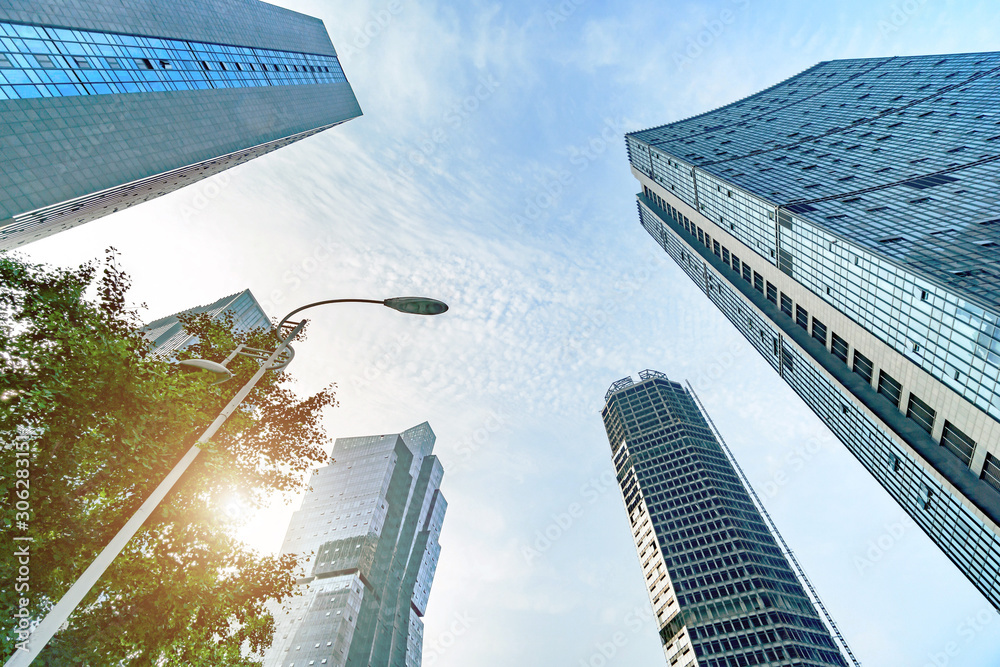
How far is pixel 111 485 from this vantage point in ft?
48.4

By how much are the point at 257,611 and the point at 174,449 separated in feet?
24.4

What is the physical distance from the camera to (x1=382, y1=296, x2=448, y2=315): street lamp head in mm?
9914

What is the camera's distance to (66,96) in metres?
41.8

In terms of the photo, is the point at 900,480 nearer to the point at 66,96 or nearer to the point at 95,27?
the point at 66,96

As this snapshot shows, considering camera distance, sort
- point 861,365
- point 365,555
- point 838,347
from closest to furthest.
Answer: point 861,365 → point 838,347 → point 365,555

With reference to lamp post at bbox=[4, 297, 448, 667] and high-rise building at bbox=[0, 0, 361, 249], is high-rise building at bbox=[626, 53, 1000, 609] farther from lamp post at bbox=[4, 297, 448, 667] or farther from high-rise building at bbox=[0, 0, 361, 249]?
high-rise building at bbox=[0, 0, 361, 249]

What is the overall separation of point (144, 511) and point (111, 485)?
1031cm

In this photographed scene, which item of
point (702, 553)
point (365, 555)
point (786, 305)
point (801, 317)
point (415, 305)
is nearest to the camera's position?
point (415, 305)

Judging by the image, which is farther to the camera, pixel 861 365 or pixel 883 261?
pixel 861 365

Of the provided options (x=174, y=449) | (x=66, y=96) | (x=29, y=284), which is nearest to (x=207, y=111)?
(x=66, y=96)

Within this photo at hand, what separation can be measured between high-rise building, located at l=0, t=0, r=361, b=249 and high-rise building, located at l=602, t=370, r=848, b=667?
105 m

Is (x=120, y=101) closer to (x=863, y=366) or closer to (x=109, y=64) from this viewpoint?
(x=109, y=64)

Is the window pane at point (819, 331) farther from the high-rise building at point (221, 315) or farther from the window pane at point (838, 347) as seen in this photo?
the high-rise building at point (221, 315)

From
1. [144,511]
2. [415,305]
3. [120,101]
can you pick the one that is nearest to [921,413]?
[415,305]
